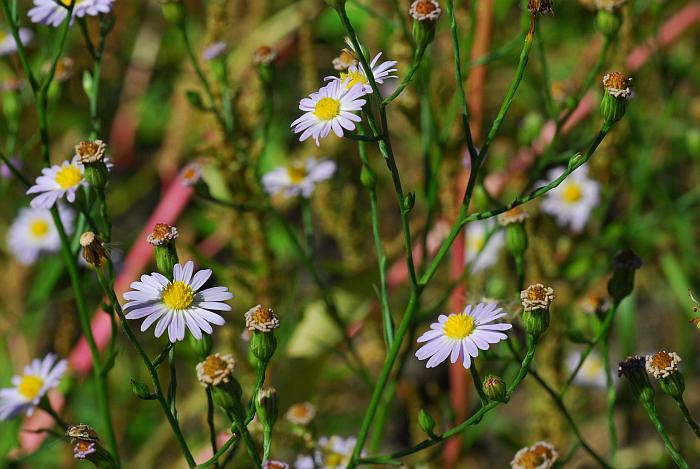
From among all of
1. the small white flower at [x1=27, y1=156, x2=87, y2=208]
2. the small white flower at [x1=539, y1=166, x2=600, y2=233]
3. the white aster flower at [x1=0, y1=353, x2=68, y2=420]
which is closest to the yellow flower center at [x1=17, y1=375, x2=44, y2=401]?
the white aster flower at [x1=0, y1=353, x2=68, y2=420]

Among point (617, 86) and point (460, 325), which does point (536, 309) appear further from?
point (617, 86)

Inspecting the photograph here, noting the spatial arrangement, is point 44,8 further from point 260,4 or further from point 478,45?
point 260,4

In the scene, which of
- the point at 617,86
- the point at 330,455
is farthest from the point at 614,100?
the point at 330,455

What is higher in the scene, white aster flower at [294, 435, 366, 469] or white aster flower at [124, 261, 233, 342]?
white aster flower at [124, 261, 233, 342]

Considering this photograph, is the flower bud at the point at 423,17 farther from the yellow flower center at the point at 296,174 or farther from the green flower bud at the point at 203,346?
the yellow flower center at the point at 296,174

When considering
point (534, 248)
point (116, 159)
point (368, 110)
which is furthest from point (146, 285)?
point (116, 159)

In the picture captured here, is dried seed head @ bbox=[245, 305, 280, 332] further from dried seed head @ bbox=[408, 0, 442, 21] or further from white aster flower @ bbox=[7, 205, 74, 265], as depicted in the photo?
white aster flower @ bbox=[7, 205, 74, 265]

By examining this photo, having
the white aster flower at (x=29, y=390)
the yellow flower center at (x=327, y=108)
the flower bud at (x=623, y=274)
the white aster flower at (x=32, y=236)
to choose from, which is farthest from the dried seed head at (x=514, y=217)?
the white aster flower at (x=32, y=236)
